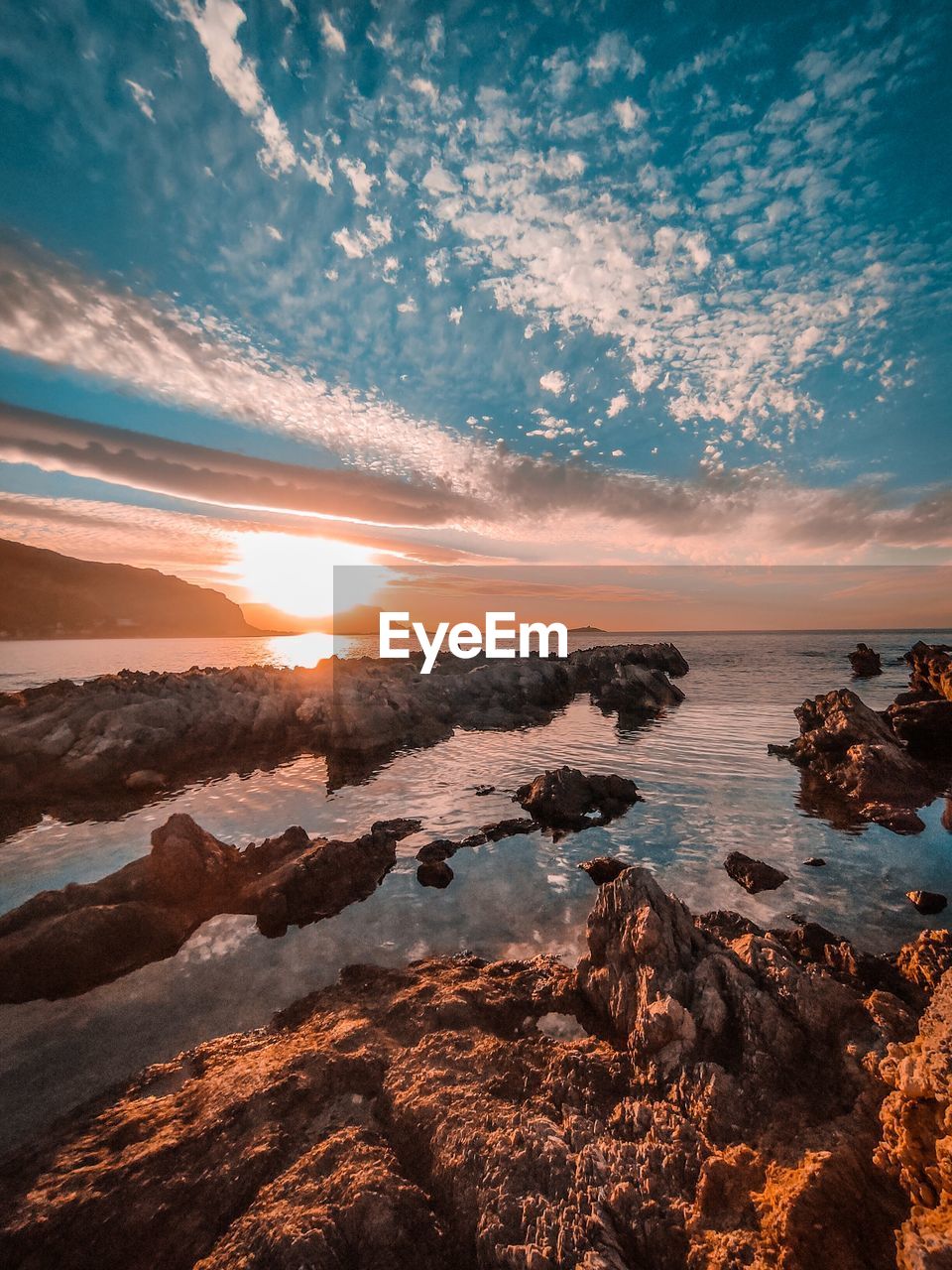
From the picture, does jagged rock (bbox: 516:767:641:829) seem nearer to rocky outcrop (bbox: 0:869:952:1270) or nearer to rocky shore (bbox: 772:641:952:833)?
rocky shore (bbox: 772:641:952:833)

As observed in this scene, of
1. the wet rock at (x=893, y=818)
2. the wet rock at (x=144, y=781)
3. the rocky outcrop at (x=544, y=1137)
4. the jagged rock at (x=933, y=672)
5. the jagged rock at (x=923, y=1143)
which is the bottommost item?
the wet rock at (x=144, y=781)

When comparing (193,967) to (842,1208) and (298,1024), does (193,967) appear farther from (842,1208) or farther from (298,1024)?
(842,1208)

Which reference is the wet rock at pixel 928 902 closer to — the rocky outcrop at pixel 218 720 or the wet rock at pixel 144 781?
the rocky outcrop at pixel 218 720

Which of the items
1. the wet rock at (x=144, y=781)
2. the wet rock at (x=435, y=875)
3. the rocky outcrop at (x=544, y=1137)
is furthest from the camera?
the wet rock at (x=144, y=781)

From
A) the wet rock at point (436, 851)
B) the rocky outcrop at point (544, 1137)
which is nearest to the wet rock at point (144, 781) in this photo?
the wet rock at point (436, 851)

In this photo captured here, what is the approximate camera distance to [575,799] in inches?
725

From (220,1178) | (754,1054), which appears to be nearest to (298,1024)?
(220,1178)

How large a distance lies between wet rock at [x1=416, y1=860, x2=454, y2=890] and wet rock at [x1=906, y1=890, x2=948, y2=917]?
11.5 meters

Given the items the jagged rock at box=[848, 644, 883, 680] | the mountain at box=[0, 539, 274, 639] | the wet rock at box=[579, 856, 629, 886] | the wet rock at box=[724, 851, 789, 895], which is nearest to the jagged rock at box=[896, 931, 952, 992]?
the wet rock at box=[724, 851, 789, 895]

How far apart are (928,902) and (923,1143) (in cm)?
980

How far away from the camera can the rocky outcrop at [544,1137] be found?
4426mm

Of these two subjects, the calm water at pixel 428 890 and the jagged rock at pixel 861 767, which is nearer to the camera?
the calm water at pixel 428 890

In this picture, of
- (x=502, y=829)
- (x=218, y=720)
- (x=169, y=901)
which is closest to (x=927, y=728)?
(x=502, y=829)

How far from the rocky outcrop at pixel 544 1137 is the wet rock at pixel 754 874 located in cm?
437
